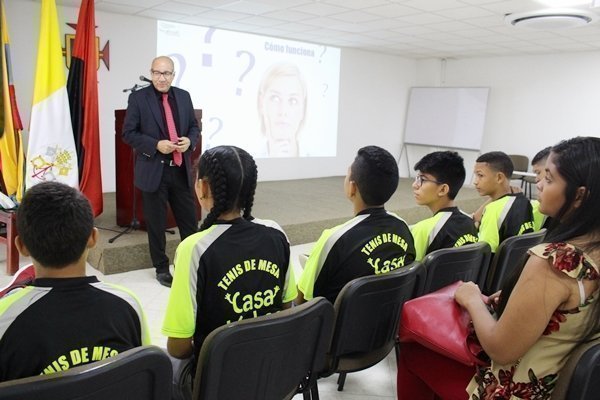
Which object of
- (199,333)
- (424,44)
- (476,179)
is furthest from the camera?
(424,44)

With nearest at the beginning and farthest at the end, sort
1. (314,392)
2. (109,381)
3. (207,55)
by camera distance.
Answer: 1. (109,381)
2. (314,392)
3. (207,55)

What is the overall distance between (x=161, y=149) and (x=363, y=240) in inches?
72.8

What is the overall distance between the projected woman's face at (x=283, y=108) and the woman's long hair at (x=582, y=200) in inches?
235

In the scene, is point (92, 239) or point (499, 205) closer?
point (92, 239)

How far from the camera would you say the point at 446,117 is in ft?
28.0

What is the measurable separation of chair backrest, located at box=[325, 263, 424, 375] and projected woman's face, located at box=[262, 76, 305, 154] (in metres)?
5.56

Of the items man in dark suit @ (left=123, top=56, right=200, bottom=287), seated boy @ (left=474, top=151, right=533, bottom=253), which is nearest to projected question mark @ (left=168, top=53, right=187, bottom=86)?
man in dark suit @ (left=123, top=56, right=200, bottom=287)

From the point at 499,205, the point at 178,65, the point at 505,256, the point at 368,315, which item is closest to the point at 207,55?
the point at 178,65

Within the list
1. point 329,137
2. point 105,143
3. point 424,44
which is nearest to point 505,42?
point 424,44

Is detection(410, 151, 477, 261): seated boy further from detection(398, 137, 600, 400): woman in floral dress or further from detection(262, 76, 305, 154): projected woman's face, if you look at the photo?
detection(262, 76, 305, 154): projected woman's face

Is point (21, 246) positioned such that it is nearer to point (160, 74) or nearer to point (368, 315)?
point (368, 315)

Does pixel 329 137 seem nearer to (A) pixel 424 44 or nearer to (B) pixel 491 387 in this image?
(A) pixel 424 44

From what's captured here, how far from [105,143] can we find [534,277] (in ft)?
18.1

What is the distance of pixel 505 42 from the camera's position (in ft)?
22.1
